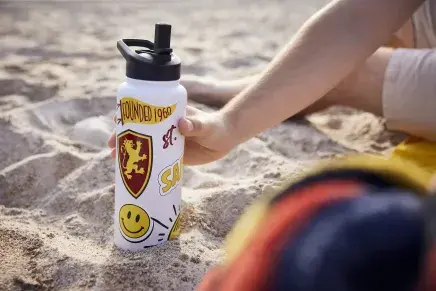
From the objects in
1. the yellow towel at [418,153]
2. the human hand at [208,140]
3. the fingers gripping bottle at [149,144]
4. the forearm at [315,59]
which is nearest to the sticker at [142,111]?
the fingers gripping bottle at [149,144]

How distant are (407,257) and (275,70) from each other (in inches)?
25.5

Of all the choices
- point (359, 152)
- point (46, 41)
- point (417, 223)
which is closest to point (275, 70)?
point (359, 152)

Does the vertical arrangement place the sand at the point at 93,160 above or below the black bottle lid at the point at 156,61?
below

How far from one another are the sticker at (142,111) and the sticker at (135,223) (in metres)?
0.13

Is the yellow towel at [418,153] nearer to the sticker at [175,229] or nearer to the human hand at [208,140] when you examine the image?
the human hand at [208,140]

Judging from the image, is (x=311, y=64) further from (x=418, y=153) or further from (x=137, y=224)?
(x=137, y=224)

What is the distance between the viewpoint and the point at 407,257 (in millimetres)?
366

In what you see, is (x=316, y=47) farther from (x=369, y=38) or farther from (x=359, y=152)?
(x=359, y=152)

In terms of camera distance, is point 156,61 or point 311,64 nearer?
point 156,61

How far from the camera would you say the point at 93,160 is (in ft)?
3.74

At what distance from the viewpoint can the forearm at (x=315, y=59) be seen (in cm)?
96

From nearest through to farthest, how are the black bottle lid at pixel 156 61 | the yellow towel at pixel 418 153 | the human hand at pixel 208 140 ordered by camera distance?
the black bottle lid at pixel 156 61
the human hand at pixel 208 140
the yellow towel at pixel 418 153

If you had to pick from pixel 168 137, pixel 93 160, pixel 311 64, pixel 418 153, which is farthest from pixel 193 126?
pixel 418 153

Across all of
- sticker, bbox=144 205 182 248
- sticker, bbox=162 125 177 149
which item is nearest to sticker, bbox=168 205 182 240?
sticker, bbox=144 205 182 248
